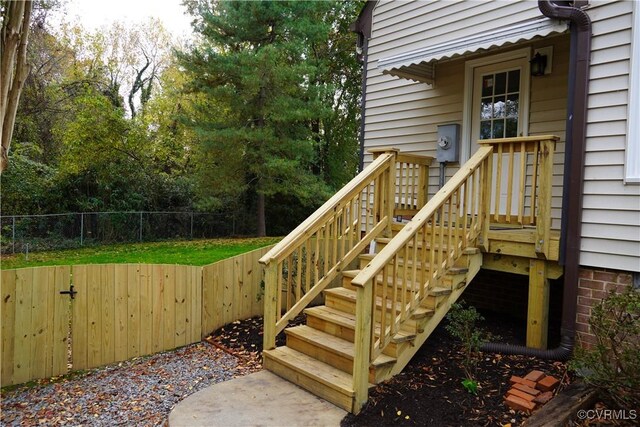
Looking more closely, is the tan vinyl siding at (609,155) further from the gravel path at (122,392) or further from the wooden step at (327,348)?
the gravel path at (122,392)

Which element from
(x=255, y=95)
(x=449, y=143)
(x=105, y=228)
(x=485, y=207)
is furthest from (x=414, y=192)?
(x=105, y=228)

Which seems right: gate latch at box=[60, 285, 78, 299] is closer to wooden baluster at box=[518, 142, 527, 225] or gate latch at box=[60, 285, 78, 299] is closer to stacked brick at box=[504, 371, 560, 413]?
stacked brick at box=[504, 371, 560, 413]

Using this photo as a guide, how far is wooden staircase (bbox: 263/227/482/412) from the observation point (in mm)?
3541

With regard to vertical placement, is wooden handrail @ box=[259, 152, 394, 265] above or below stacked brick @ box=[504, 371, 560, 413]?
above

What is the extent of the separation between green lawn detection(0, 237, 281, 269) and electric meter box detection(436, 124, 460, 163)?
5.32 meters

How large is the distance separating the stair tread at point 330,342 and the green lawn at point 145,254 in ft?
16.5

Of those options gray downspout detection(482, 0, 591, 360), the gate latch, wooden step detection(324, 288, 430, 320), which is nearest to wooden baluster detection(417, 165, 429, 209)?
wooden step detection(324, 288, 430, 320)

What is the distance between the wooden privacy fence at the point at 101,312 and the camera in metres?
4.00

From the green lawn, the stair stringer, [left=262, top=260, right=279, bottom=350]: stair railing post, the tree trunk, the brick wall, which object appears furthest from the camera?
the tree trunk

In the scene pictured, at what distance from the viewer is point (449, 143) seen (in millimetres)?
5699

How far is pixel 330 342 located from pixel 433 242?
1284mm

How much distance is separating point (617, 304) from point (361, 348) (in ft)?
6.06

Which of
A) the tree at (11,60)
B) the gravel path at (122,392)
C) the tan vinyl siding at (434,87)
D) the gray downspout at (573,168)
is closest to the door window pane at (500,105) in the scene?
the tan vinyl siding at (434,87)

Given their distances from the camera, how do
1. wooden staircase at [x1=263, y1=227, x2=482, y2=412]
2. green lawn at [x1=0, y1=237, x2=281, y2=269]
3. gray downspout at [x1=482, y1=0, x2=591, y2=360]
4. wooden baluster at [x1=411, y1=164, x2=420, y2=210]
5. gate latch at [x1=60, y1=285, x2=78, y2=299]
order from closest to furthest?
wooden staircase at [x1=263, y1=227, x2=482, y2=412] → gray downspout at [x1=482, y1=0, x2=591, y2=360] → gate latch at [x1=60, y1=285, x2=78, y2=299] → wooden baluster at [x1=411, y1=164, x2=420, y2=210] → green lawn at [x1=0, y1=237, x2=281, y2=269]
